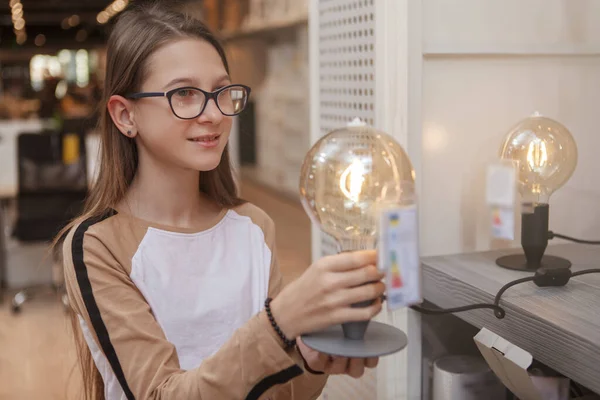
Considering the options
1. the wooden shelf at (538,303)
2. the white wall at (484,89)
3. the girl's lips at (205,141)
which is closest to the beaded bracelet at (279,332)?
the girl's lips at (205,141)

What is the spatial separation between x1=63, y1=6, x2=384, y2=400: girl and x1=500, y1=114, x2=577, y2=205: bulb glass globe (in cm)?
54

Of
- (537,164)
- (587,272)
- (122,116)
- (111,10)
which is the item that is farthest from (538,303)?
(111,10)

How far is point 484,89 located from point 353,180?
90cm

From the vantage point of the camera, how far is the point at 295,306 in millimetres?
912

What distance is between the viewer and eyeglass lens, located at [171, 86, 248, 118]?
3.92 feet

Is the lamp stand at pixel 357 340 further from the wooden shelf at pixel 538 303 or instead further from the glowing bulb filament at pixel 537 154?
the glowing bulb filament at pixel 537 154

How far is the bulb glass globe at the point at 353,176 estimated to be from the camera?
0.98 m

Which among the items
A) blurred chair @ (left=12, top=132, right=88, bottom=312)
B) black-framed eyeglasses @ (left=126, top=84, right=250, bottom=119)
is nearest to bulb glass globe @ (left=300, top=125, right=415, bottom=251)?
black-framed eyeglasses @ (left=126, top=84, right=250, bottom=119)

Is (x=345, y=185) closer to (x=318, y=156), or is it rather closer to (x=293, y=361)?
(x=318, y=156)

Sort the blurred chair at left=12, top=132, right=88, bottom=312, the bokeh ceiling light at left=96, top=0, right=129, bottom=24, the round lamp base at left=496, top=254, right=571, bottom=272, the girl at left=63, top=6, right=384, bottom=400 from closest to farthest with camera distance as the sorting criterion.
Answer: the girl at left=63, top=6, right=384, bottom=400 → the round lamp base at left=496, top=254, right=571, bottom=272 → the blurred chair at left=12, top=132, right=88, bottom=312 → the bokeh ceiling light at left=96, top=0, right=129, bottom=24

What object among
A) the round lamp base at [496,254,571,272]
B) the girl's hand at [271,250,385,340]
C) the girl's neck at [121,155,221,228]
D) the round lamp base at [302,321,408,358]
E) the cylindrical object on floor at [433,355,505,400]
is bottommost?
the cylindrical object on floor at [433,355,505,400]

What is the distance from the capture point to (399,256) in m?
0.82

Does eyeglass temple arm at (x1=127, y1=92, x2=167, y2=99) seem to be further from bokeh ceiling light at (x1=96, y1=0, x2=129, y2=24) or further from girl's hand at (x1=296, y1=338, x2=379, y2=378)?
bokeh ceiling light at (x1=96, y1=0, x2=129, y2=24)

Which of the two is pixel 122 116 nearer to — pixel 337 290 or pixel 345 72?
pixel 337 290
